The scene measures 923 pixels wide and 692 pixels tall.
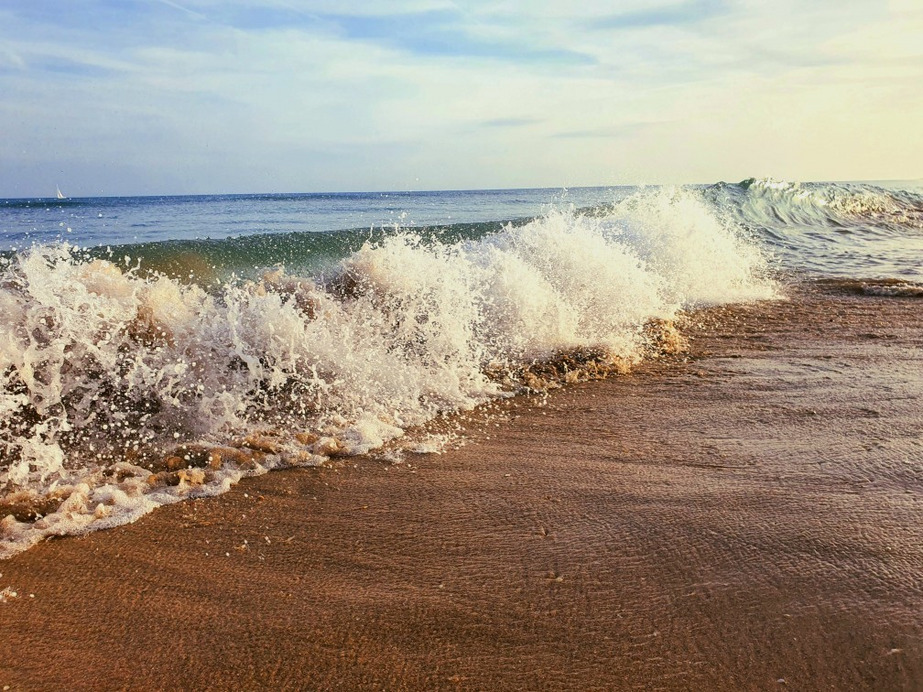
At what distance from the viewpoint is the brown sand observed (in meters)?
1.90

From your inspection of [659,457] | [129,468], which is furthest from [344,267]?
[659,457]

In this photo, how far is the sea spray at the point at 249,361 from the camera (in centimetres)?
313

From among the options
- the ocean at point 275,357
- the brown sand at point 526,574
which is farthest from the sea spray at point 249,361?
the brown sand at point 526,574

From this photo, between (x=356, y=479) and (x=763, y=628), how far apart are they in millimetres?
1796

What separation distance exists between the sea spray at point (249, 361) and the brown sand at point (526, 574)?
43 cm

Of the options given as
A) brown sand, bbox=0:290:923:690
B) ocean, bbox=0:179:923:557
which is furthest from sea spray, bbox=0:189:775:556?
brown sand, bbox=0:290:923:690

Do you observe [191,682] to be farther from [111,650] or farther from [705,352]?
[705,352]

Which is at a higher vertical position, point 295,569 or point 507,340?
point 507,340

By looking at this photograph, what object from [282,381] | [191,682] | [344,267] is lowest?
[191,682]

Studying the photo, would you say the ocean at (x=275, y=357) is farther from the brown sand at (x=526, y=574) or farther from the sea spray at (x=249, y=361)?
the brown sand at (x=526, y=574)

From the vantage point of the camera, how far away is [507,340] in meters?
5.26

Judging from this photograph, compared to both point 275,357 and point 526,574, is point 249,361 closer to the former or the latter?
point 275,357

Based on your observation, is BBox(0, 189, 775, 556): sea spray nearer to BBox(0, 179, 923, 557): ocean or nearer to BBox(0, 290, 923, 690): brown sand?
BBox(0, 179, 923, 557): ocean

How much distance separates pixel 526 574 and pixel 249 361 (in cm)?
234
